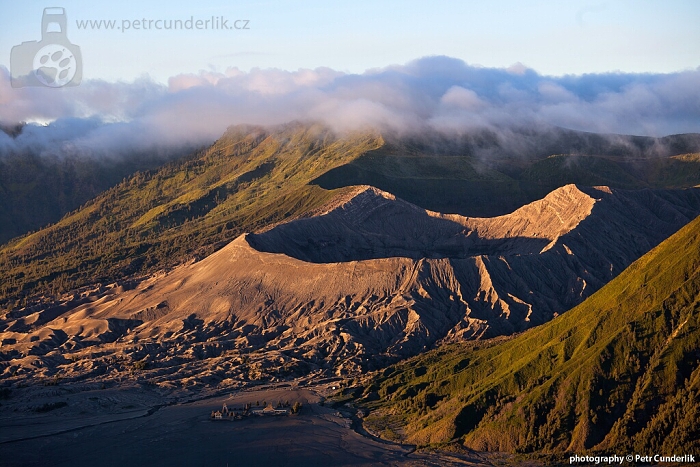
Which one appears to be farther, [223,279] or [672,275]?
[223,279]

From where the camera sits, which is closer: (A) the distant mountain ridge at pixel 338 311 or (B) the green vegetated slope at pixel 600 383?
(B) the green vegetated slope at pixel 600 383

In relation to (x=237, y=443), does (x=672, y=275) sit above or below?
above

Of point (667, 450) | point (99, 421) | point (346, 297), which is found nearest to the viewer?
point (667, 450)

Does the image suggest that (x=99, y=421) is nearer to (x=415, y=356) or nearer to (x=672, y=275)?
(x=415, y=356)

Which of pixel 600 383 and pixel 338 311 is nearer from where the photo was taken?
pixel 600 383

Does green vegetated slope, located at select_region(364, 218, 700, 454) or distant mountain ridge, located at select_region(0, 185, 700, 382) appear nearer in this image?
green vegetated slope, located at select_region(364, 218, 700, 454)

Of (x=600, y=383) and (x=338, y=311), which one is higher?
(x=600, y=383)

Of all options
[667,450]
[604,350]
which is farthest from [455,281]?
[667,450]

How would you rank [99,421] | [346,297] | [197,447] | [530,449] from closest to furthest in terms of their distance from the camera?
[530,449], [197,447], [99,421], [346,297]
